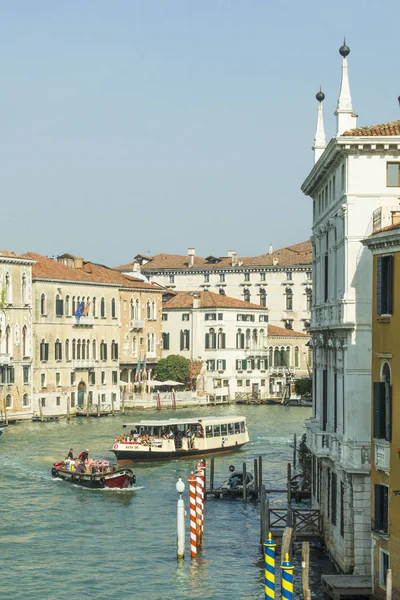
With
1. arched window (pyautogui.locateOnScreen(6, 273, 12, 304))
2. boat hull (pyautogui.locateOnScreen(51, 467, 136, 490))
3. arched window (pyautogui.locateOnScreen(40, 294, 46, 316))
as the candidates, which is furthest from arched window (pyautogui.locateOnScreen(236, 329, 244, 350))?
boat hull (pyautogui.locateOnScreen(51, 467, 136, 490))

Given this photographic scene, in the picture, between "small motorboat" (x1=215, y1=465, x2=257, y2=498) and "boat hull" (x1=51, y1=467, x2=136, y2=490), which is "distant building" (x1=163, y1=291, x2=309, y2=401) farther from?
"small motorboat" (x1=215, y1=465, x2=257, y2=498)

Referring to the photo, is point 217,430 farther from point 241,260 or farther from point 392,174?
point 241,260

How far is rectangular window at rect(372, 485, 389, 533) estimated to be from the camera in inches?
709

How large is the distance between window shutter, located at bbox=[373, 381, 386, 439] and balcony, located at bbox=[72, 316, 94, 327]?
46630mm

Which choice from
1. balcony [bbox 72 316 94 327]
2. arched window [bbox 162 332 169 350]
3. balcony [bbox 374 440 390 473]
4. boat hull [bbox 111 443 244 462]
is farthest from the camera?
arched window [bbox 162 332 169 350]

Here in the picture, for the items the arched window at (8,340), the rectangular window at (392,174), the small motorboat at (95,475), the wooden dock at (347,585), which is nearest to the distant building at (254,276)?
the arched window at (8,340)

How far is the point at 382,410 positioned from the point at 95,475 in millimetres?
16900

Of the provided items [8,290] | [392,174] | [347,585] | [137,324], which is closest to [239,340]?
[137,324]

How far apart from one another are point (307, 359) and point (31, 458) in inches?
1653

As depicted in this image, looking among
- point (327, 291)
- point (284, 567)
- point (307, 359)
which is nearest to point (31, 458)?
point (327, 291)

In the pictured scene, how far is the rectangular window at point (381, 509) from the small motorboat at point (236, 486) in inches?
546

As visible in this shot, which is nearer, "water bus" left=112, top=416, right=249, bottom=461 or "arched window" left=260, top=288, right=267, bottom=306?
"water bus" left=112, top=416, right=249, bottom=461

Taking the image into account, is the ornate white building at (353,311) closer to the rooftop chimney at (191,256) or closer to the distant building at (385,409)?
the distant building at (385,409)

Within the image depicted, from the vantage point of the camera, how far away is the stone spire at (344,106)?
21.3m
